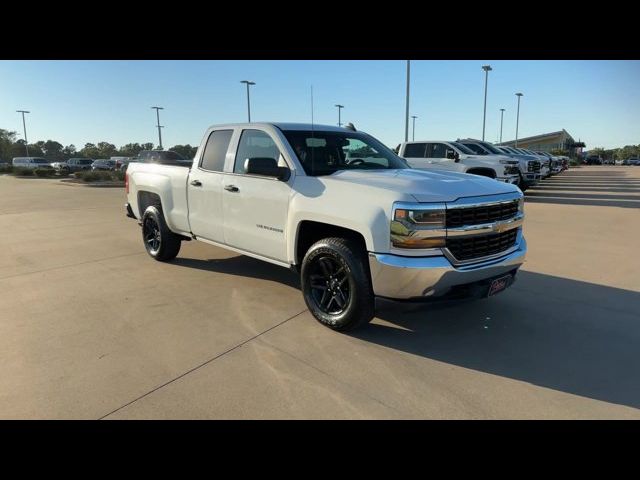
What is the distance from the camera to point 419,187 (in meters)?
3.62

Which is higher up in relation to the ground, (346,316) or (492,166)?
(492,166)

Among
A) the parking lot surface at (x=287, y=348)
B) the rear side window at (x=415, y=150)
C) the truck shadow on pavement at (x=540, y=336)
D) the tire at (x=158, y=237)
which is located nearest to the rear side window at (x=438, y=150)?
the rear side window at (x=415, y=150)

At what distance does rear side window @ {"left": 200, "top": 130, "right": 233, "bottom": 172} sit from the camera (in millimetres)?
5361

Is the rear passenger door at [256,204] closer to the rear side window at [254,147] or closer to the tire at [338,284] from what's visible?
the rear side window at [254,147]

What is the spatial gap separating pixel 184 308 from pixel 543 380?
3408 millimetres

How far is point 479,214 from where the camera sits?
3.70 meters

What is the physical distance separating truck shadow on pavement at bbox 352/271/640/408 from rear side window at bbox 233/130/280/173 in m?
2.13

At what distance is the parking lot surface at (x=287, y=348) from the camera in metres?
2.91

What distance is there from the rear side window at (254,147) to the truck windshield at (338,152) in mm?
222

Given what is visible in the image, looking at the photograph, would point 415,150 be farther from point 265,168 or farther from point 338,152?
point 265,168

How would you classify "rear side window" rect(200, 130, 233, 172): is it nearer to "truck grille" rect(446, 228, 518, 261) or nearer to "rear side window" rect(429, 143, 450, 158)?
"truck grille" rect(446, 228, 518, 261)
